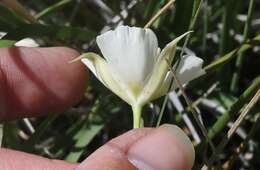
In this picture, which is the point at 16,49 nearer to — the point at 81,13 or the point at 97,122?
→ the point at 97,122

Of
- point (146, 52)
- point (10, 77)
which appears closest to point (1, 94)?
point (10, 77)

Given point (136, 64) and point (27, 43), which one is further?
point (27, 43)

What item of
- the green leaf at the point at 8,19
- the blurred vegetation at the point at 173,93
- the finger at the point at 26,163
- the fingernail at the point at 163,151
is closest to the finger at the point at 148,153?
the fingernail at the point at 163,151

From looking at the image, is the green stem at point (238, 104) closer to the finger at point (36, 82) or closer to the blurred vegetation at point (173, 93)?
the blurred vegetation at point (173, 93)

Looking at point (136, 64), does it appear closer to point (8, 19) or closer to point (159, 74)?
point (159, 74)

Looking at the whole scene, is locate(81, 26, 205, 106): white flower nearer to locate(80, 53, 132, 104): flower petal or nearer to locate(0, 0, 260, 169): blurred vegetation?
locate(80, 53, 132, 104): flower petal

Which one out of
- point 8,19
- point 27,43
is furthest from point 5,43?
point 27,43

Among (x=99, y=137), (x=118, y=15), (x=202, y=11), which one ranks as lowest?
(x=99, y=137)

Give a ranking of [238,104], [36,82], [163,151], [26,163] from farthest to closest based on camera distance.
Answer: [36,82], [238,104], [26,163], [163,151]
